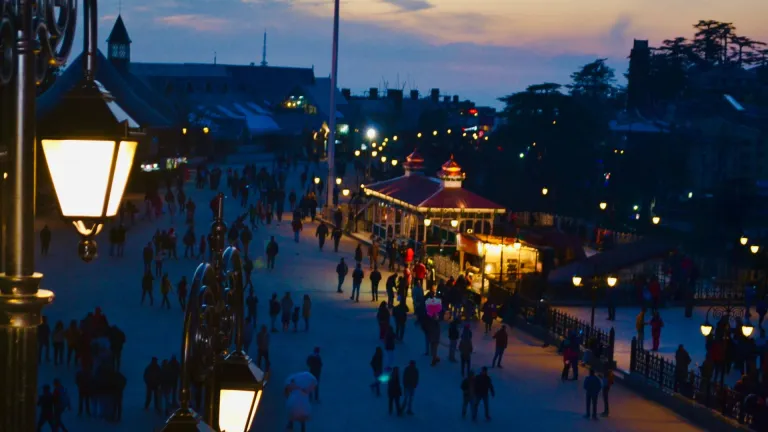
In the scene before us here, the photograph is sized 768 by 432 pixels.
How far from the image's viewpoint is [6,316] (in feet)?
12.3

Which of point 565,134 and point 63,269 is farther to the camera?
point 565,134

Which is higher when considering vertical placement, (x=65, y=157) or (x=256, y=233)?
(x=65, y=157)

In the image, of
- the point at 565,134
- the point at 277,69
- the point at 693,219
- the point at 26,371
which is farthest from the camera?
the point at 277,69

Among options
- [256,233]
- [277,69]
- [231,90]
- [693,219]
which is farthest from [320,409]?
[277,69]

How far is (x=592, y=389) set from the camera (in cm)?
1798

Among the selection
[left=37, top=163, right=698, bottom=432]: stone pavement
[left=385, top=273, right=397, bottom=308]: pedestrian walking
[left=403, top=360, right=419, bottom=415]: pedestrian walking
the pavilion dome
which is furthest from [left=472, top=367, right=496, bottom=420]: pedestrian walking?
the pavilion dome

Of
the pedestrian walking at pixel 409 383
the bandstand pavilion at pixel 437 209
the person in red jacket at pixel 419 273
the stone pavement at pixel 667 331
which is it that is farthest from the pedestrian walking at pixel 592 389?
the bandstand pavilion at pixel 437 209

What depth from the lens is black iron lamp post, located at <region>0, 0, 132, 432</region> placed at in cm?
366

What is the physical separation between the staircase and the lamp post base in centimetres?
6597

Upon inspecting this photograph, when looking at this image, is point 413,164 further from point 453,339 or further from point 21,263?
point 21,263

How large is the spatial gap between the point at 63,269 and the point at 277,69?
7599cm

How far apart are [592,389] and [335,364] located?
5.02 metres

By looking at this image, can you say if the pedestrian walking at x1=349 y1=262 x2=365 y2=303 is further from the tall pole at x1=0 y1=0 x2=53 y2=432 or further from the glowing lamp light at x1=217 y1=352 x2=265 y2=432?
the tall pole at x1=0 y1=0 x2=53 y2=432

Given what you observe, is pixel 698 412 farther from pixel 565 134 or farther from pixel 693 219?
pixel 565 134
